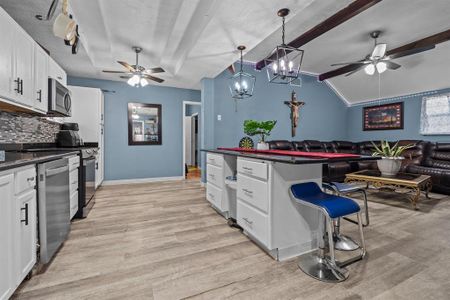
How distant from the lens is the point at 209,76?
4.64 m

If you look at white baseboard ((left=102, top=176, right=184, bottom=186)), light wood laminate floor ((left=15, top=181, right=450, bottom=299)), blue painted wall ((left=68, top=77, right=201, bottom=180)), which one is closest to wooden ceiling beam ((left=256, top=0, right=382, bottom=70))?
light wood laminate floor ((left=15, top=181, right=450, bottom=299))

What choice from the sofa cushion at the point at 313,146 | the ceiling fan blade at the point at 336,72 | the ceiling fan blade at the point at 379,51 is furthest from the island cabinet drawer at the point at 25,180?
the ceiling fan blade at the point at 336,72

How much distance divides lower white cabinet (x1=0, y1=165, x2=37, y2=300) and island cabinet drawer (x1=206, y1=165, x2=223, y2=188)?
183 centimetres

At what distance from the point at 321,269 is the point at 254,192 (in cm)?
80

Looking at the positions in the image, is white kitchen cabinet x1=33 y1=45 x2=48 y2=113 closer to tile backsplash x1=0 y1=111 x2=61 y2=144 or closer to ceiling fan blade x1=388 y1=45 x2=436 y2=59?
tile backsplash x1=0 y1=111 x2=61 y2=144

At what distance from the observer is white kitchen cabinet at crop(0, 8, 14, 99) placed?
1740 mm

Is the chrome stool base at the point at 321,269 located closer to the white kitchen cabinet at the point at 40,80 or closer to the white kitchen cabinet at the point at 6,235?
the white kitchen cabinet at the point at 6,235

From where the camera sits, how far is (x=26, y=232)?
4.60 ft

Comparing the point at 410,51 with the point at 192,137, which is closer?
the point at 410,51

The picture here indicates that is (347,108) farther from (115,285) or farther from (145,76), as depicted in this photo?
(115,285)

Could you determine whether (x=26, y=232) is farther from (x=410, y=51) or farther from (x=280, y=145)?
(x=410, y=51)

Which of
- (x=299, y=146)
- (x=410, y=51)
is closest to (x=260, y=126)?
(x=410, y=51)

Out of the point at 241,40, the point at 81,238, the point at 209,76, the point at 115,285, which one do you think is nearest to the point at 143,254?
the point at 115,285

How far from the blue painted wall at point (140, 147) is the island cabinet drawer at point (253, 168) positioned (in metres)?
3.76
